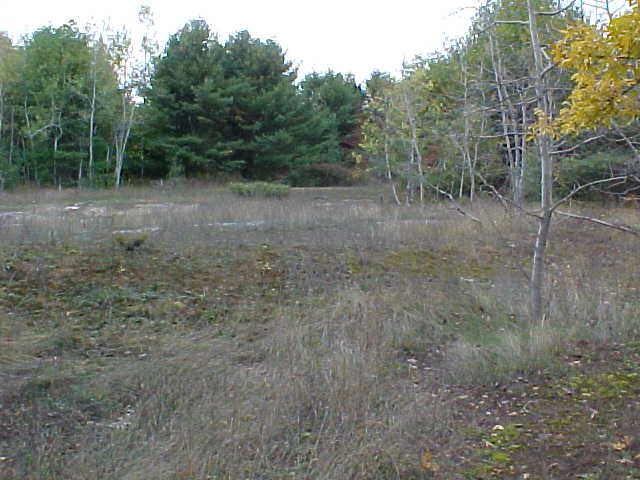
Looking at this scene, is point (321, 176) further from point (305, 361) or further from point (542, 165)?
point (305, 361)

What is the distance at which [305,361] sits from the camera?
5.34 meters

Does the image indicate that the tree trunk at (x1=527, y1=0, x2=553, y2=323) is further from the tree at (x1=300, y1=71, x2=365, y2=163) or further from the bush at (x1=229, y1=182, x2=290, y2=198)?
the tree at (x1=300, y1=71, x2=365, y2=163)

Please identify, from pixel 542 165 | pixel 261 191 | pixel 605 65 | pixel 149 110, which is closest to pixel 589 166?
pixel 261 191

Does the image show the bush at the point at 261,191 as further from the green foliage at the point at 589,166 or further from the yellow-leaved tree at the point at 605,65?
the yellow-leaved tree at the point at 605,65

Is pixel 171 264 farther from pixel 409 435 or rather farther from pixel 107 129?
pixel 107 129

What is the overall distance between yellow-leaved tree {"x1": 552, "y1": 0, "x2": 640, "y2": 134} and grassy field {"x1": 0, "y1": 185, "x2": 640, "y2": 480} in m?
1.91

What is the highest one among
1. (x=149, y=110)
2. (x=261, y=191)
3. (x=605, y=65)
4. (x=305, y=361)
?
(x=149, y=110)

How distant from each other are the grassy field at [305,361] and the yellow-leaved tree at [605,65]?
6.26 feet

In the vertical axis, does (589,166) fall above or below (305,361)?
above

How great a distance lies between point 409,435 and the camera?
13.3ft

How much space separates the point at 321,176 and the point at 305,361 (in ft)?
93.5

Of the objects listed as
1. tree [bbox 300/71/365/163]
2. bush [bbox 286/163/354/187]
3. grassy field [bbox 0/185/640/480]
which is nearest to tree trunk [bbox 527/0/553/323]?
grassy field [bbox 0/185/640/480]

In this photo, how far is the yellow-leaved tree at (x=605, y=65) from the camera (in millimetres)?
4125

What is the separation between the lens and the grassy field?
3801 mm
